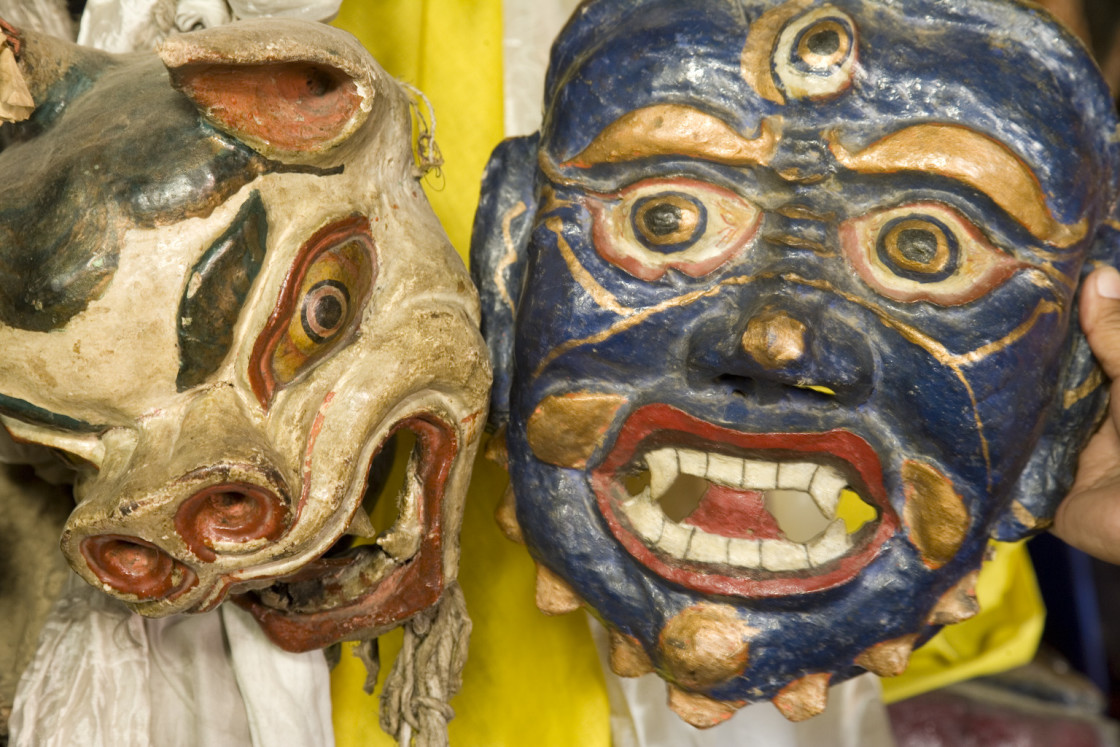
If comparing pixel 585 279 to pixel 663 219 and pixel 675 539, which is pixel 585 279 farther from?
pixel 675 539

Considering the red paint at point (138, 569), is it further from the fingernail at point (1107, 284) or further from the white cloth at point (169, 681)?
the fingernail at point (1107, 284)

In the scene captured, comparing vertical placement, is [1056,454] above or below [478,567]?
above

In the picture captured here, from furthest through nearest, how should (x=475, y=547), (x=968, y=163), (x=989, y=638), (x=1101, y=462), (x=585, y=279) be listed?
(x=989, y=638) < (x=475, y=547) < (x=1101, y=462) < (x=585, y=279) < (x=968, y=163)

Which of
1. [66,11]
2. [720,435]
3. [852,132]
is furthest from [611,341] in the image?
[66,11]

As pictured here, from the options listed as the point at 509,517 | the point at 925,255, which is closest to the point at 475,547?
the point at 509,517

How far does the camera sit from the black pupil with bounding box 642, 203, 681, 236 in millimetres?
731

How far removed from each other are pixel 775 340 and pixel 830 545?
178 mm

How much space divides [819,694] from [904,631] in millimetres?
79

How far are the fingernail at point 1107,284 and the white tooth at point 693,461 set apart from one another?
11.8 inches

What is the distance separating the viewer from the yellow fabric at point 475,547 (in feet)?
3.70

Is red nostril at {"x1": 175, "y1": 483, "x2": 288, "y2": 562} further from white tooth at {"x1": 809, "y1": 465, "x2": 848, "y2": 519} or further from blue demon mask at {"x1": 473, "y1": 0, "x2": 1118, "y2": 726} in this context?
white tooth at {"x1": 809, "y1": 465, "x2": 848, "y2": 519}

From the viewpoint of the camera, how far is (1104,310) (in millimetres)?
789

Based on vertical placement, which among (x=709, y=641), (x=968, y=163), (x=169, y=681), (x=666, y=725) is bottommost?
(x=666, y=725)

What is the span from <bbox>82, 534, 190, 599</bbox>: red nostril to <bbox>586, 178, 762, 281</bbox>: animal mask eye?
35cm
